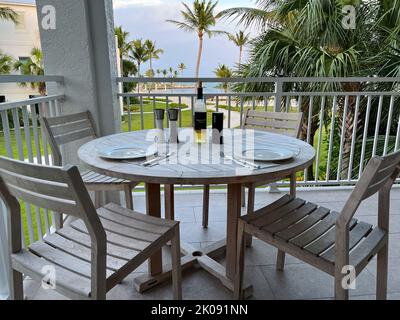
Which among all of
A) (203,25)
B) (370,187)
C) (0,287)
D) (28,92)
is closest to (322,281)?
(370,187)

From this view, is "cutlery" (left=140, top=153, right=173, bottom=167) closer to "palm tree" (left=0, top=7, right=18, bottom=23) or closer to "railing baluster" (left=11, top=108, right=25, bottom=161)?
"railing baluster" (left=11, top=108, right=25, bottom=161)

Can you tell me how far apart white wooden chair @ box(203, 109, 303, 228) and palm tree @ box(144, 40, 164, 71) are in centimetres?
2265

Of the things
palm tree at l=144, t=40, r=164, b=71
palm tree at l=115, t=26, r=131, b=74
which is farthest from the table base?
palm tree at l=144, t=40, r=164, b=71

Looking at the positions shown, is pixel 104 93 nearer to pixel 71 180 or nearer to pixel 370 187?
pixel 71 180

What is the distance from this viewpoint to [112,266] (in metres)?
1.15

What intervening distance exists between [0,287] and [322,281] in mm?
1862

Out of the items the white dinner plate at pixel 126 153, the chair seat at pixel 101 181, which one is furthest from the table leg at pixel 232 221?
the chair seat at pixel 101 181

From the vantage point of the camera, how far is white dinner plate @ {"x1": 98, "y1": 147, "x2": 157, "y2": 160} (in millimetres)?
1440

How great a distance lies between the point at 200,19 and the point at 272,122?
14568 mm

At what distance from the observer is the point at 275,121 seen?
238cm

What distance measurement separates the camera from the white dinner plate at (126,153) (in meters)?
1.44

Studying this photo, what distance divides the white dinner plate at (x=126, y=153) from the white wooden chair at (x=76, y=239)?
301mm

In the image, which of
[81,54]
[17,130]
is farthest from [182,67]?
[17,130]

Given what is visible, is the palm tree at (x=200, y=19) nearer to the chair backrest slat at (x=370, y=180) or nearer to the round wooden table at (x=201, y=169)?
the round wooden table at (x=201, y=169)
